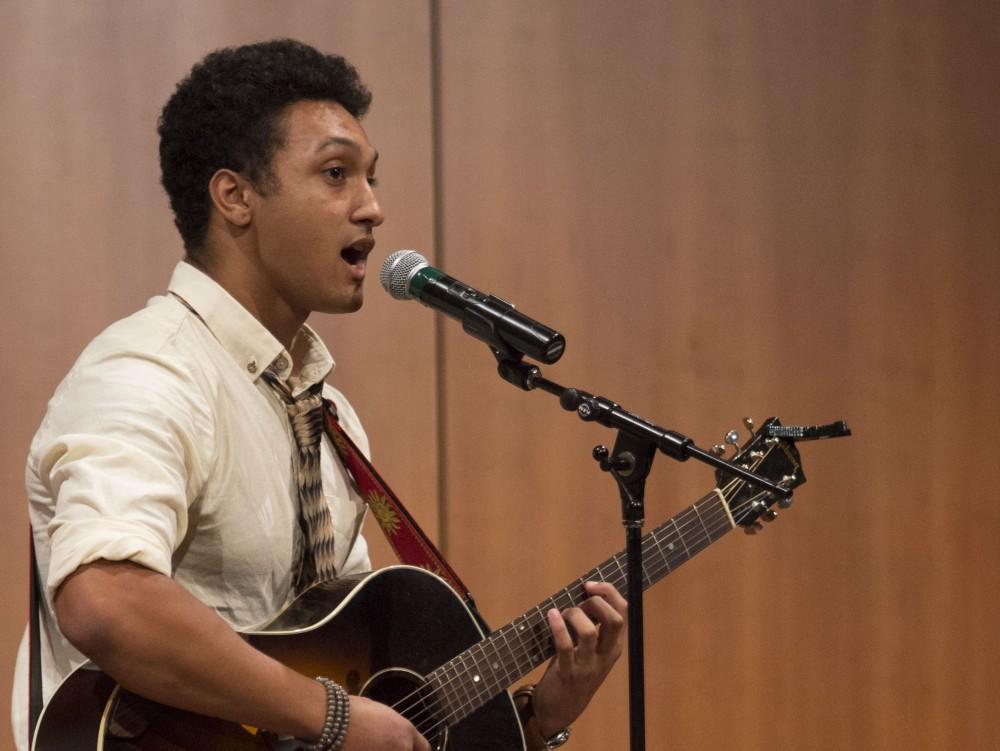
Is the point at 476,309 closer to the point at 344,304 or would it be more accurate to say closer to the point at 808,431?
the point at 344,304

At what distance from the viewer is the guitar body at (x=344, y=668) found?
1.37 metres

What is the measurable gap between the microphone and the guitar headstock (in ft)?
1.71

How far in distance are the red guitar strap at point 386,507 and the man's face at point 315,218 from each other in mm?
242

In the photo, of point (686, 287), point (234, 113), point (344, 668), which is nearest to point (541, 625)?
point (344, 668)

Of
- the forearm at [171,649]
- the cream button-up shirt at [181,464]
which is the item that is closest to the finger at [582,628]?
the cream button-up shirt at [181,464]

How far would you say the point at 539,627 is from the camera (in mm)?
1805

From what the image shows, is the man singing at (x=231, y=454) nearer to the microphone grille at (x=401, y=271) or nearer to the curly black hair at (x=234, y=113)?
the curly black hair at (x=234, y=113)

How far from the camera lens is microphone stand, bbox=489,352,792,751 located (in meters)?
1.38

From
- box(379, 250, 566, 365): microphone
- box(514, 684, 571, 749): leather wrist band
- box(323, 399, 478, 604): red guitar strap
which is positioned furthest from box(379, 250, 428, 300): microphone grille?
box(514, 684, 571, 749): leather wrist band

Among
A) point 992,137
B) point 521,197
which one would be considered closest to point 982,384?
point 992,137

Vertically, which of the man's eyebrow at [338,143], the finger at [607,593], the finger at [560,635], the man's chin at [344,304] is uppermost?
the man's eyebrow at [338,143]

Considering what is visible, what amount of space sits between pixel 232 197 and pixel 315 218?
0.14 meters

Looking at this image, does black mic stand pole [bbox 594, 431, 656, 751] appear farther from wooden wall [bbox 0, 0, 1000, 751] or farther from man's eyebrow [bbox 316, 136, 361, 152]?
wooden wall [bbox 0, 0, 1000, 751]

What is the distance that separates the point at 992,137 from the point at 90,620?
2.57 m
